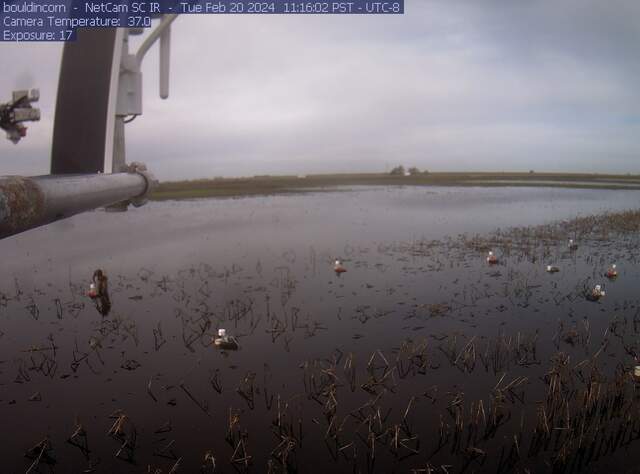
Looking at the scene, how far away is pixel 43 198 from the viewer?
186 centimetres

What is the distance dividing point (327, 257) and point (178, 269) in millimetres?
5920

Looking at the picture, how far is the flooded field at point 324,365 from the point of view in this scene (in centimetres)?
502

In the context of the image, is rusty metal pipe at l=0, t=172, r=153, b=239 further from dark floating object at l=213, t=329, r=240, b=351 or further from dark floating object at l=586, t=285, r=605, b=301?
dark floating object at l=586, t=285, r=605, b=301

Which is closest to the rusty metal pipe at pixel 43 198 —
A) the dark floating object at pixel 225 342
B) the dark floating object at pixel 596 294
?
the dark floating object at pixel 225 342

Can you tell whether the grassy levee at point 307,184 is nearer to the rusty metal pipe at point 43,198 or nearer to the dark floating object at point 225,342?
the dark floating object at point 225,342

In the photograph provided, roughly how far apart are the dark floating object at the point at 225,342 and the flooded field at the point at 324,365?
0.16 meters

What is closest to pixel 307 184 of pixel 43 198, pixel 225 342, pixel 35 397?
pixel 225 342

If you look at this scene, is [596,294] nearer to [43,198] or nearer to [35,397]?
[43,198]

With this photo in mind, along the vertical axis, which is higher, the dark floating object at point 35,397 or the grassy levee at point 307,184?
the grassy levee at point 307,184

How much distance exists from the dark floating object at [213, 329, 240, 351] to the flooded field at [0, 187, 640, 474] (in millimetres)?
155

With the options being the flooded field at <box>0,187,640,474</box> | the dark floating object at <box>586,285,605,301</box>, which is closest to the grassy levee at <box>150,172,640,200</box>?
the flooded field at <box>0,187,640,474</box>

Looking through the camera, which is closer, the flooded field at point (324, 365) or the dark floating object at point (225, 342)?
the flooded field at point (324, 365)

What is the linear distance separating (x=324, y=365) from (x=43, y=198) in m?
6.02

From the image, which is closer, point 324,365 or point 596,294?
point 324,365
